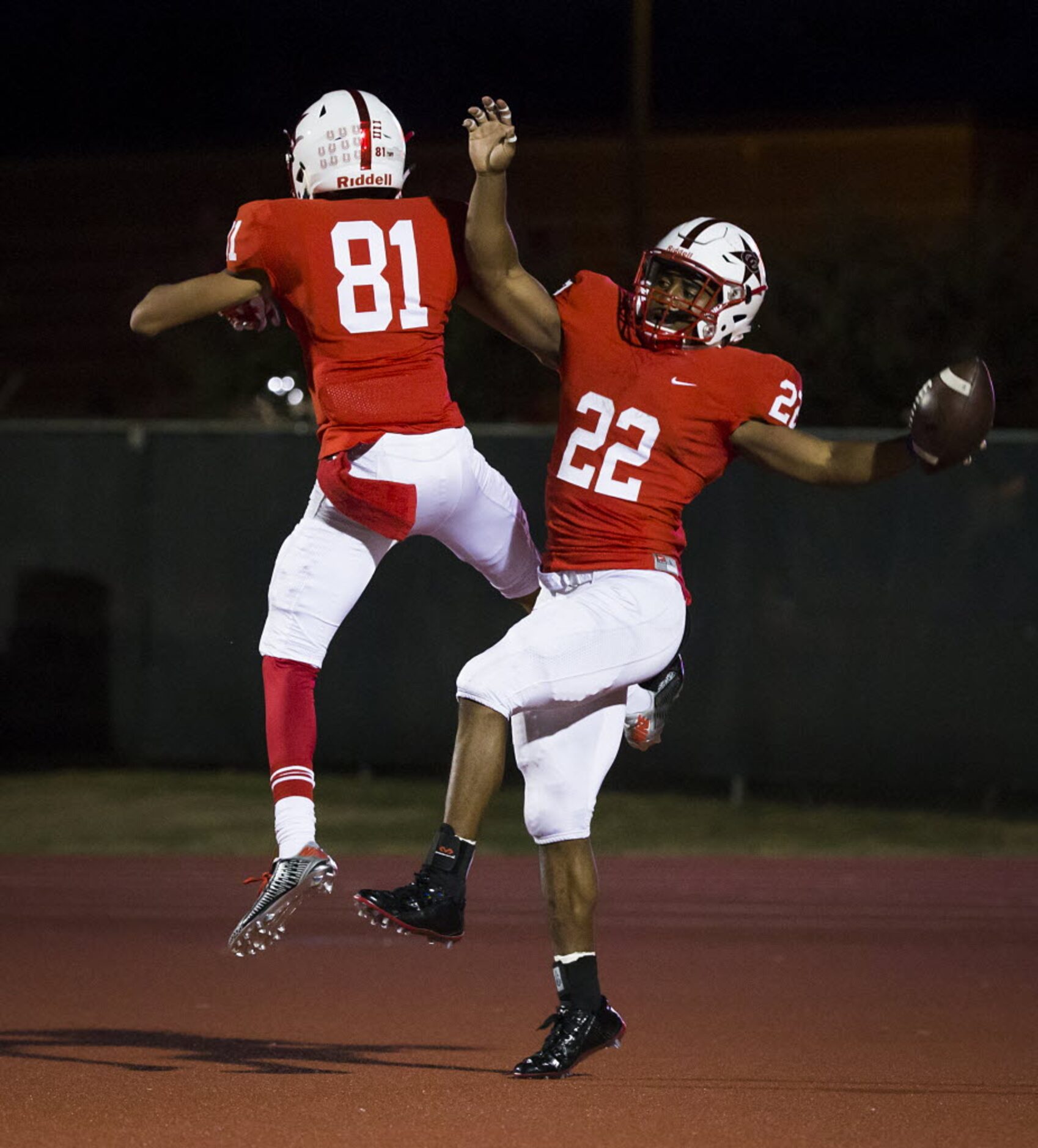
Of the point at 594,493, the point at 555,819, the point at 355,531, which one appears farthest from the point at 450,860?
the point at 594,493

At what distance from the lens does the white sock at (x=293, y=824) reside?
6.25m

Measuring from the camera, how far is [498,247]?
6207mm

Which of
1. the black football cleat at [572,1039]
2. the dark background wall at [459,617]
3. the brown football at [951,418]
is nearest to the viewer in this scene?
the brown football at [951,418]

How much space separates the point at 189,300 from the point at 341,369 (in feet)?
1.58

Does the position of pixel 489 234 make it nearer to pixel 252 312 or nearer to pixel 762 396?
pixel 252 312

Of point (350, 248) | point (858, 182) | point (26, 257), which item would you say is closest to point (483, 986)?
point (350, 248)

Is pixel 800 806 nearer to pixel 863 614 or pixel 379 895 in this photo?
pixel 863 614

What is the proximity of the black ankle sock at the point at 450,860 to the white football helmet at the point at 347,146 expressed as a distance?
1.85 meters

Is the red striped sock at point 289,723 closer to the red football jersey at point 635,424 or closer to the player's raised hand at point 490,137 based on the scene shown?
the red football jersey at point 635,424

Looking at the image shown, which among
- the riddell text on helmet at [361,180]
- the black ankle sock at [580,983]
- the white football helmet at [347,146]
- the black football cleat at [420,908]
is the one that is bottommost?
the black ankle sock at [580,983]

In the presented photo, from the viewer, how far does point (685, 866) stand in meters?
11.2

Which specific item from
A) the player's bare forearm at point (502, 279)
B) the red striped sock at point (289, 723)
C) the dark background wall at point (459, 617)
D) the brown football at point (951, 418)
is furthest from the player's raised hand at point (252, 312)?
the dark background wall at point (459, 617)

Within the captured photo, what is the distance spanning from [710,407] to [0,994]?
12.4 feet

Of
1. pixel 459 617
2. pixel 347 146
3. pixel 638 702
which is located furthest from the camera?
pixel 459 617
